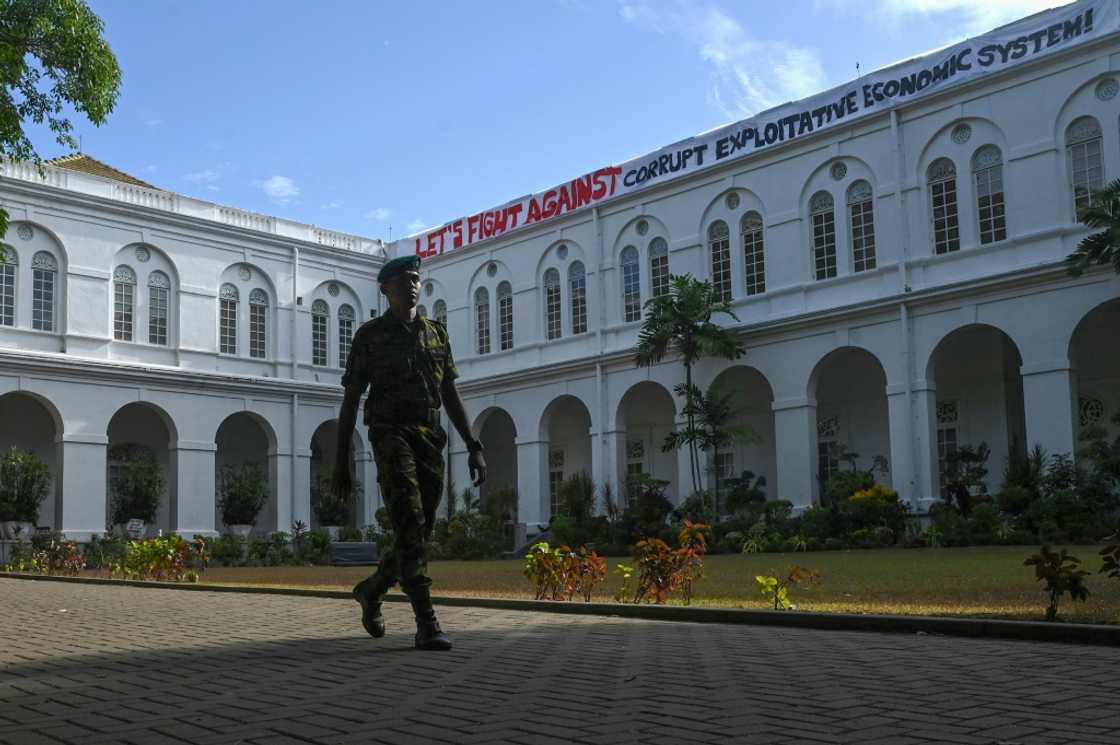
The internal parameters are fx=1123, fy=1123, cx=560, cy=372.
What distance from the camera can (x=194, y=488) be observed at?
3247 cm

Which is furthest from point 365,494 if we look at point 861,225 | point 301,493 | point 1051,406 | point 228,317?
point 1051,406

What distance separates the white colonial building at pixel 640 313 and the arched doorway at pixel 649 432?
0.29ft

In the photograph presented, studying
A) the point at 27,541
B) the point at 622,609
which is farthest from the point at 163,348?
the point at 622,609

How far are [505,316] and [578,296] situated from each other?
10.8 feet

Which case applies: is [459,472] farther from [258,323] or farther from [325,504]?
[258,323]

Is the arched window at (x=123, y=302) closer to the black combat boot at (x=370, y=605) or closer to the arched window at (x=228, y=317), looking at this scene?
the arched window at (x=228, y=317)

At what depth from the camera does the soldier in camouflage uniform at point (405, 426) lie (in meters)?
6.58

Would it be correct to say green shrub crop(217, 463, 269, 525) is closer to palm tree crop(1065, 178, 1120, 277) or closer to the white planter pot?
the white planter pot

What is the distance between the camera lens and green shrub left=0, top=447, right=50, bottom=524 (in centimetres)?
2759

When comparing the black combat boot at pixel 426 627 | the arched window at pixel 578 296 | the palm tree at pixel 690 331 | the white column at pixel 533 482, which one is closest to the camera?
the black combat boot at pixel 426 627

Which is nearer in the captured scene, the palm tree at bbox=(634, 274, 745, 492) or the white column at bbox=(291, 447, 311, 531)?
the palm tree at bbox=(634, 274, 745, 492)

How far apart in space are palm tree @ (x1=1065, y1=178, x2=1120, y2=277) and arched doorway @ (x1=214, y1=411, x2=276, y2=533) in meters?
23.4

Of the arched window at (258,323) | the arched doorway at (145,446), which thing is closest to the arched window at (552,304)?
the arched window at (258,323)

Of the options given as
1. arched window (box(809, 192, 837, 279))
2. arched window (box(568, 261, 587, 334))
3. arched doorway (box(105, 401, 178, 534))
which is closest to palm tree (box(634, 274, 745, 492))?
arched window (box(809, 192, 837, 279))
